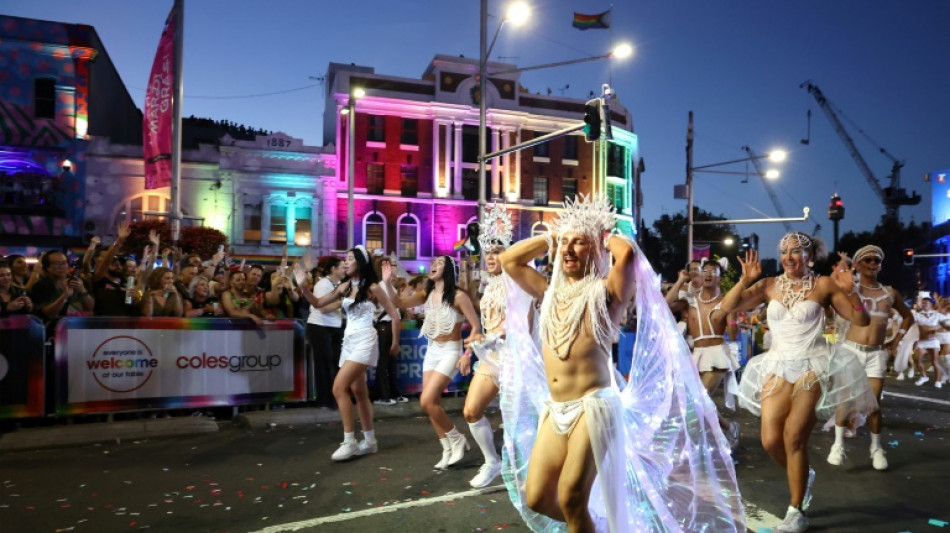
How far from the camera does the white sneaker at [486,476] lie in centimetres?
652

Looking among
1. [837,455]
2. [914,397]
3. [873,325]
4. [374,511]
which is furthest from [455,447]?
[914,397]

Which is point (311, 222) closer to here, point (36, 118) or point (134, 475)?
point (36, 118)

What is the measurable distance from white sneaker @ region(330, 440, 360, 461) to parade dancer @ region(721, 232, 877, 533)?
388 cm

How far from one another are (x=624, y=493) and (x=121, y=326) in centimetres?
746

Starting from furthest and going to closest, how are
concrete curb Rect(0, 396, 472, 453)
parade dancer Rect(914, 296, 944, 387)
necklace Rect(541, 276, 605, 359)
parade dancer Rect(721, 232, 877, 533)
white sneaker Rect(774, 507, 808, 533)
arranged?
parade dancer Rect(914, 296, 944, 387) → concrete curb Rect(0, 396, 472, 453) → parade dancer Rect(721, 232, 877, 533) → white sneaker Rect(774, 507, 808, 533) → necklace Rect(541, 276, 605, 359)

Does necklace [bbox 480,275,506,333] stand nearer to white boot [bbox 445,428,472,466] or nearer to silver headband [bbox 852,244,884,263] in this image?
white boot [bbox 445,428,472,466]

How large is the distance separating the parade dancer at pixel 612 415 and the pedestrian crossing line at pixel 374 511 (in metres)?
1.60

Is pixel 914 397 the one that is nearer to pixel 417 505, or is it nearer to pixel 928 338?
pixel 928 338

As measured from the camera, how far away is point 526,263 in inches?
184

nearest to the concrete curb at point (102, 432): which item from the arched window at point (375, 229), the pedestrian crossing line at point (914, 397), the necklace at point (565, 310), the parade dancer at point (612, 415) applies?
the parade dancer at point (612, 415)

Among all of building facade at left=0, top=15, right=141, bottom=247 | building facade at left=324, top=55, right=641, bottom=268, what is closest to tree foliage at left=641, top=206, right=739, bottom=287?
building facade at left=324, top=55, right=641, bottom=268

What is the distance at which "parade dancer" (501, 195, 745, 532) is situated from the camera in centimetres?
394

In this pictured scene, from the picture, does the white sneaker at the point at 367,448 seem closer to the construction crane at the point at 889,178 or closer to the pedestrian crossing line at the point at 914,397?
the pedestrian crossing line at the point at 914,397

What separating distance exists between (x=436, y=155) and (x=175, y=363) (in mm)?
34384
